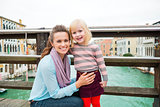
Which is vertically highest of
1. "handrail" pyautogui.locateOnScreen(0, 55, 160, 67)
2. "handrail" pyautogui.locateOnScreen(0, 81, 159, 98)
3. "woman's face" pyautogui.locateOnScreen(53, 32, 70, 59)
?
"woman's face" pyautogui.locateOnScreen(53, 32, 70, 59)

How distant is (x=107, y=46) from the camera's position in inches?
1788

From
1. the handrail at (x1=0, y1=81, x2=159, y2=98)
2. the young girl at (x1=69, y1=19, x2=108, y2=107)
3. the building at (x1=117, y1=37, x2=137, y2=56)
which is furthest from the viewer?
the building at (x1=117, y1=37, x2=137, y2=56)

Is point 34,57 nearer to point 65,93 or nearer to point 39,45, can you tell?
point 39,45

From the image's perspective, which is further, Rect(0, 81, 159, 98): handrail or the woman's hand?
Rect(0, 81, 159, 98): handrail

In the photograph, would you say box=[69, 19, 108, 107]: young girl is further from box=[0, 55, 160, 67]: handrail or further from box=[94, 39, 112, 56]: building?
box=[94, 39, 112, 56]: building

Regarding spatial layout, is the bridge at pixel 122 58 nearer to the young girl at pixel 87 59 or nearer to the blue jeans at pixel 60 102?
the young girl at pixel 87 59

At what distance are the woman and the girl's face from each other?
139 millimetres

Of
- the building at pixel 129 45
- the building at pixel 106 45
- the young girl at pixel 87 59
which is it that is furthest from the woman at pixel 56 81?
the building at pixel 106 45

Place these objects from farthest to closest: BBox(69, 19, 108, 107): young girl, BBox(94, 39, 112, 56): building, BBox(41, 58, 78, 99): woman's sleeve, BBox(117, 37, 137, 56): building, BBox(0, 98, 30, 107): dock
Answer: BBox(94, 39, 112, 56): building
BBox(117, 37, 137, 56): building
BBox(0, 98, 30, 107): dock
BBox(69, 19, 108, 107): young girl
BBox(41, 58, 78, 99): woman's sleeve

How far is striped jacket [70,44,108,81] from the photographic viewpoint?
1.14 m

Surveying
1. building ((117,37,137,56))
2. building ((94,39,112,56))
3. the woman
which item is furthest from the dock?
building ((94,39,112,56))

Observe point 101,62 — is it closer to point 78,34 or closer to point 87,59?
point 87,59

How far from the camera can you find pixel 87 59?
3.80 ft

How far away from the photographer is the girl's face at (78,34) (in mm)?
1154
